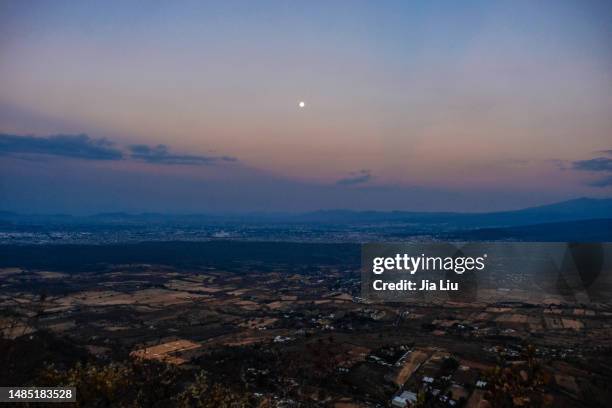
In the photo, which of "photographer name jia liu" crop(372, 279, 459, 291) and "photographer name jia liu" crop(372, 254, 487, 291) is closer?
"photographer name jia liu" crop(372, 254, 487, 291)

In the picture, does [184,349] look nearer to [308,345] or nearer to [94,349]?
[94,349]

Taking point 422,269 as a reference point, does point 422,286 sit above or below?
below

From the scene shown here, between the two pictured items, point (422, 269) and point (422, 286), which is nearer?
point (422, 286)

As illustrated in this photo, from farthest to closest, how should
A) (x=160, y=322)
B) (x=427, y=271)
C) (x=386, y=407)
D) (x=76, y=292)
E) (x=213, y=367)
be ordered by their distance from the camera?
(x=427, y=271), (x=76, y=292), (x=160, y=322), (x=213, y=367), (x=386, y=407)

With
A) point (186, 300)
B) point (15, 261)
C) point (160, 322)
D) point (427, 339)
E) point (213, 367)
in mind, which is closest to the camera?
point (213, 367)

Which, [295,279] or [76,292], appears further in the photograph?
[295,279]

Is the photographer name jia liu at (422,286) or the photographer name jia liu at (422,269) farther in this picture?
the photographer name jia liu at (422,286)

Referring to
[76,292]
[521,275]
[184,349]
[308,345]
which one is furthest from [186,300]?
[521,275]

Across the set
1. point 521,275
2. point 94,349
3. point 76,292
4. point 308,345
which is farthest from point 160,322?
point 521,275

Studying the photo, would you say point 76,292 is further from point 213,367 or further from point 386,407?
point 386,407
